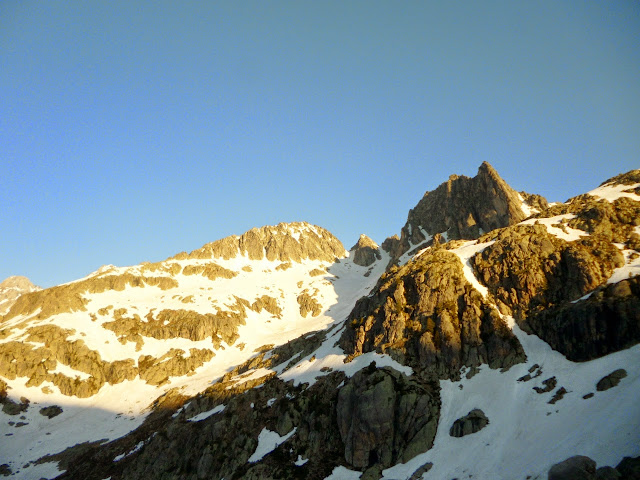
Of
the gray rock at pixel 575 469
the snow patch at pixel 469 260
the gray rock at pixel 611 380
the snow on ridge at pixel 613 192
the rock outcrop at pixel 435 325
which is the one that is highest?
the snow on ridge at pixel 613 192

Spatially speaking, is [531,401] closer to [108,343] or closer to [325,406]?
[325,406]

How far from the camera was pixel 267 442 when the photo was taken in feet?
177

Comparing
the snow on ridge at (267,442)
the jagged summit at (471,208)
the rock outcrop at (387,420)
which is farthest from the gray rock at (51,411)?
the jagged summit at (471,208)

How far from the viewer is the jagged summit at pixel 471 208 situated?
12962cm

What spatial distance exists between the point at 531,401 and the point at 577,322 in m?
13.5

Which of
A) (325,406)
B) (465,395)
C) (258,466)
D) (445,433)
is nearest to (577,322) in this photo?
(465,395)

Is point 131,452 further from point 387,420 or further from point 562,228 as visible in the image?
point 562,228

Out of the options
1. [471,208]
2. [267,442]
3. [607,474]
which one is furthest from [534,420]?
[471,208]

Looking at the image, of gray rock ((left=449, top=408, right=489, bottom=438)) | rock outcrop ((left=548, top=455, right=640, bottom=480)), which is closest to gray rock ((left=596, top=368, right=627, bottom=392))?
gray rock ((left=449, top=408, right=489, bottom=438))

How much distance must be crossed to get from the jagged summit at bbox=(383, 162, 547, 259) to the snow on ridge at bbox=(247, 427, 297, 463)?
10418 cm

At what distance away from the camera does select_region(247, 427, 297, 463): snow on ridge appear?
5194 cm

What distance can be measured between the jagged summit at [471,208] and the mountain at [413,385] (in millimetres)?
50342

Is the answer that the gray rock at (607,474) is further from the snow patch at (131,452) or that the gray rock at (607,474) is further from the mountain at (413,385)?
the snow patch at (131,452)

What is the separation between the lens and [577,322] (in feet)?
151
